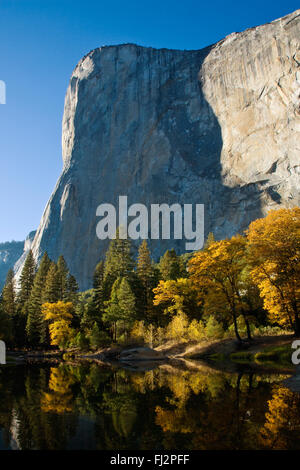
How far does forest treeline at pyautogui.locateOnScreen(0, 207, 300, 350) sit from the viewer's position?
83.1 feet

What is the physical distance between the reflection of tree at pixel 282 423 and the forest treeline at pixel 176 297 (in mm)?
13970

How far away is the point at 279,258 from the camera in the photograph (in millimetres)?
24984

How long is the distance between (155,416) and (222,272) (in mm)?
20465

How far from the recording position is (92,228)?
13775 cm

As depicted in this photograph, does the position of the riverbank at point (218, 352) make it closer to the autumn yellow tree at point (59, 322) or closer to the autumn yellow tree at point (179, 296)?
the autumn yellow tree at point (59, 322)

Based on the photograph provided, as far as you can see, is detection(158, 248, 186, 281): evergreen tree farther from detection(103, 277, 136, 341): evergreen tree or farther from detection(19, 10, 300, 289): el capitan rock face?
detection(19, 10, 300, 289): el capitan rock face

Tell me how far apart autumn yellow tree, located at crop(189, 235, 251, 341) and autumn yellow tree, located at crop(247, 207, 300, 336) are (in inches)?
111

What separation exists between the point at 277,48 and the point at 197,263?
A: 110535 millimetres

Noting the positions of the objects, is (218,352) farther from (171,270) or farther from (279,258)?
(171,270)

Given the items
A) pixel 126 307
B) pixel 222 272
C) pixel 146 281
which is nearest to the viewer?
pixel 222 272

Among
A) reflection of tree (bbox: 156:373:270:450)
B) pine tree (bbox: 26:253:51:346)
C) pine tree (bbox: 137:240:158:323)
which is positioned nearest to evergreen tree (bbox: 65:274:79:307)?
pine tree (bbox: 26:253:51:346)

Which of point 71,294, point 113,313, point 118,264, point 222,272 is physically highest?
point 118,264

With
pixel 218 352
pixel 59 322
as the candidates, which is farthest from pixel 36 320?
pixel 218 352
